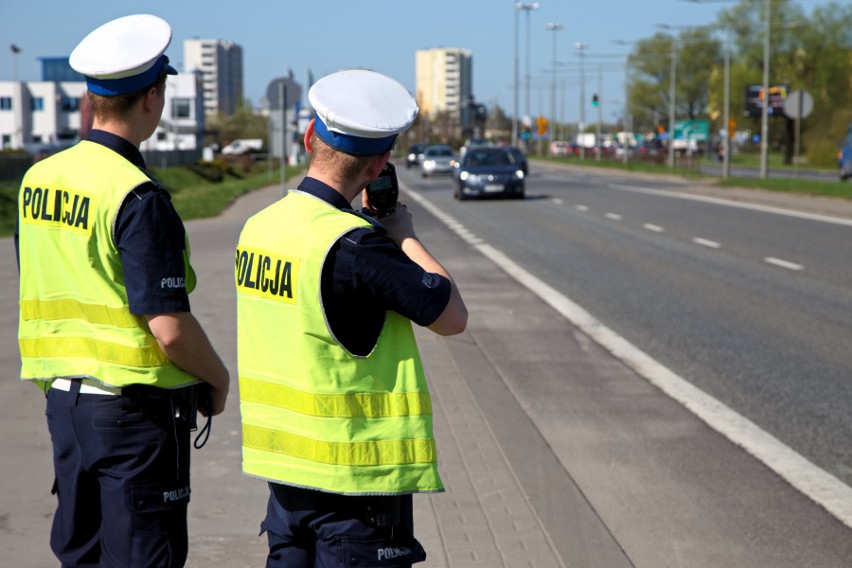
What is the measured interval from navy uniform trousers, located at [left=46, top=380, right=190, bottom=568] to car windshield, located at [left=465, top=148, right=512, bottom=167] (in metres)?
32.3

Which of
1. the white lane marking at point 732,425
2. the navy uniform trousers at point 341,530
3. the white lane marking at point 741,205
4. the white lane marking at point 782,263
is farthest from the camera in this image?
the white lane marking at point 741,205

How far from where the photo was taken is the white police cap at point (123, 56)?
10.0 ft

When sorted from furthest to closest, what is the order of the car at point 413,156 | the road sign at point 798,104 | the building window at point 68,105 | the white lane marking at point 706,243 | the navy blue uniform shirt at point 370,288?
the building window at point 68,105
the car at point 413,156
the road sign at point 798,104
the white lane marking at point 706,243
the navy blue uniform shirt at point 370,288

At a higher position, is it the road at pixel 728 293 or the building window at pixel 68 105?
the building window at pixel 68 105

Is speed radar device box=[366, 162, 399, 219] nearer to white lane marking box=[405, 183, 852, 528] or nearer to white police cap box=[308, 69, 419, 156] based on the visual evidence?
white police cap box=[308, 69, 419, 156]

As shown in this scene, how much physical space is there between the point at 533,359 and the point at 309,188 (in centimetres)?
697

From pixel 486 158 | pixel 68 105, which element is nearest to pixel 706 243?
pixel 486 158

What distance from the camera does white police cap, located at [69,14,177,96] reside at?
10.0 ft

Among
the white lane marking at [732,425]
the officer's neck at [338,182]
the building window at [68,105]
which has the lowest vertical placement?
the white lane marking at [732,425]

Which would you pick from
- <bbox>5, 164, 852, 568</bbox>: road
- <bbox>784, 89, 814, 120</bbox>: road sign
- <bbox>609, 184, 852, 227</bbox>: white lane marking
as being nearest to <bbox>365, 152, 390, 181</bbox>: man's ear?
<bbox>5, 164, 852, 568</bbox>: road

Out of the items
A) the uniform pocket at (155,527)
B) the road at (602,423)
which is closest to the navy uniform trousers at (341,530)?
the uniform pocket at (155,527)

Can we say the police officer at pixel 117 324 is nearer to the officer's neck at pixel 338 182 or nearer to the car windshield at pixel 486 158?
the officer's neck at pixel 338 182

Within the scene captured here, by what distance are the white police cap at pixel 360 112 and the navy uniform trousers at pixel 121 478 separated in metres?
0.82

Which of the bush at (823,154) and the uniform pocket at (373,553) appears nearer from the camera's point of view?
the uniform pocket at (373,553)
